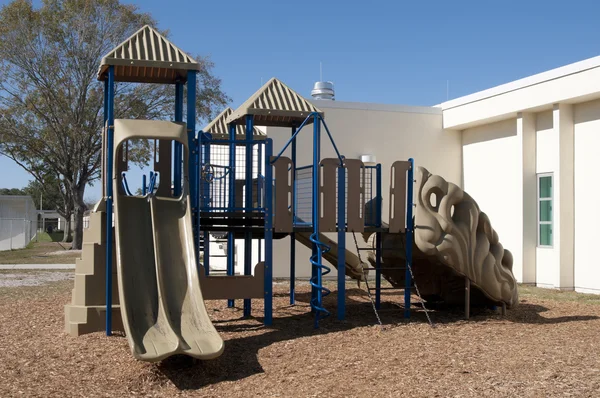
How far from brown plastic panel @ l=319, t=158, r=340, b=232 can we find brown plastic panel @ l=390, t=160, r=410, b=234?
1034 mm

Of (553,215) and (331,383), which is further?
(553,215)

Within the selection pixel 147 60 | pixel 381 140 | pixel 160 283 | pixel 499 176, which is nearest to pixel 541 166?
pixel 499 176

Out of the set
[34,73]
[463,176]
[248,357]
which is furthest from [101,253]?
[34,73]

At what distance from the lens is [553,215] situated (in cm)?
1705

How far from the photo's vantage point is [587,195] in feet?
53.6

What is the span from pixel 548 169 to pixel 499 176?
1715 mm

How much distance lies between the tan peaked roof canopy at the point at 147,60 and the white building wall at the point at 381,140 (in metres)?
7.87

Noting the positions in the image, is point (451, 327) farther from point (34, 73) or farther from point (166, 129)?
point (34, 73)

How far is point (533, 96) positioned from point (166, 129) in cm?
1062

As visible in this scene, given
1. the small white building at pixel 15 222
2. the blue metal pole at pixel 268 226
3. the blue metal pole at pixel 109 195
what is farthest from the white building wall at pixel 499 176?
the small white building at pixel 15 222

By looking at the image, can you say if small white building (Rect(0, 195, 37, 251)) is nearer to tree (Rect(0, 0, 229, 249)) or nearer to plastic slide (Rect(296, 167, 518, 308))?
tree (Rect(0, 0, 229, 249))

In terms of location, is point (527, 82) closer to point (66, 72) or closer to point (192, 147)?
point (192, 147)

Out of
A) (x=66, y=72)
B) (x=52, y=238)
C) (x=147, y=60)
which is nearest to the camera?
(x=147, y=60)

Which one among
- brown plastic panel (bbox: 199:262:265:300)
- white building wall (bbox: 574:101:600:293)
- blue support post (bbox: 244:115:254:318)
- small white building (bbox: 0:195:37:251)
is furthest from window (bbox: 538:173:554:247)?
small white building (bbox: 0:195:37:251)
